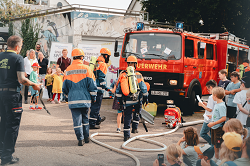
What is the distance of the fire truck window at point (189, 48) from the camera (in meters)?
9.25

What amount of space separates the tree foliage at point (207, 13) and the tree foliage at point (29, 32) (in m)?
9.72

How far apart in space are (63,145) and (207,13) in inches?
711

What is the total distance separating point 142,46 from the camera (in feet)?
30.8

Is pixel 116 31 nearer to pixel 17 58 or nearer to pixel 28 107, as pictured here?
pixel 28 107

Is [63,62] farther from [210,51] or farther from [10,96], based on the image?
[10,96]

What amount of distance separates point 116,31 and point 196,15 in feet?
29.6

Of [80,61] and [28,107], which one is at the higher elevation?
[80,61]

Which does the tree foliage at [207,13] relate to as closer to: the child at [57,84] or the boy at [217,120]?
the child at [57,84]

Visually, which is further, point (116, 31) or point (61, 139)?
point (116, 31)

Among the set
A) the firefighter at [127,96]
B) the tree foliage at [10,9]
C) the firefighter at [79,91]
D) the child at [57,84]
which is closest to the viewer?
the firefighter at [79,91]

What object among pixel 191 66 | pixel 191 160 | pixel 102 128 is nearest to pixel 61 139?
pixel 102 128

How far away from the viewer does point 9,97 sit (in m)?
4.54

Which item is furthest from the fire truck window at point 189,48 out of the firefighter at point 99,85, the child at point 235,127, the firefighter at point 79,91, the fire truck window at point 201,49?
the child at point 235,127

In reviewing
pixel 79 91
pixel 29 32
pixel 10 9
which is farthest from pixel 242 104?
pixel 10 9
